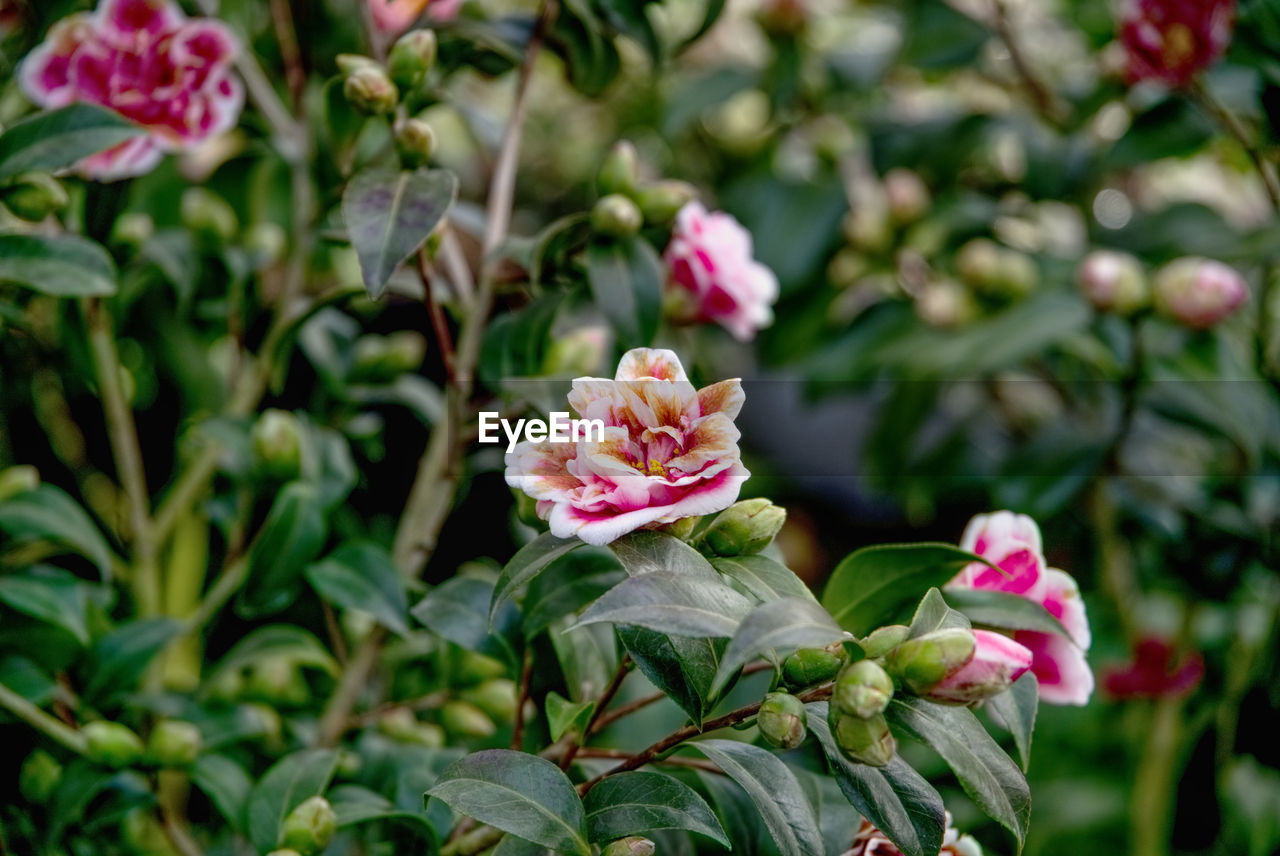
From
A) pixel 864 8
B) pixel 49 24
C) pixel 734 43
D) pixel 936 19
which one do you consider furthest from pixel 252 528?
pixel 734 43

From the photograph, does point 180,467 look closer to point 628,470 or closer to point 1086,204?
point 628,470

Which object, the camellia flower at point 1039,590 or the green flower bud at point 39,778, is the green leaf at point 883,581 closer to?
the camellia flower at point 1039,590

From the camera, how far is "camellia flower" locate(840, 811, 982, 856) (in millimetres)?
444

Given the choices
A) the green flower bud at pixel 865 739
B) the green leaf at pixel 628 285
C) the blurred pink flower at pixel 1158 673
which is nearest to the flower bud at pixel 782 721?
the green flower bud at pixel 865 739

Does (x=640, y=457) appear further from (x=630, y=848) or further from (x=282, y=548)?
(x=282, y=548)

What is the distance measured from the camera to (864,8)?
153 cm

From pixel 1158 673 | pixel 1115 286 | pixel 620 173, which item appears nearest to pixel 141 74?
pixel 620 173

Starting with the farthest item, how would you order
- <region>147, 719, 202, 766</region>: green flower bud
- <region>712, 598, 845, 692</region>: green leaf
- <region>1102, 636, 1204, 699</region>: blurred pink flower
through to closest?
<region>1102, 636, 1204, 699</region>: blurred pink flower → <region>147, 719, 202, 766</region>: green flower bud → <region>712, 598, 845, 692</region>: green leaf

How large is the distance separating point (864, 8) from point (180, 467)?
1.24 m

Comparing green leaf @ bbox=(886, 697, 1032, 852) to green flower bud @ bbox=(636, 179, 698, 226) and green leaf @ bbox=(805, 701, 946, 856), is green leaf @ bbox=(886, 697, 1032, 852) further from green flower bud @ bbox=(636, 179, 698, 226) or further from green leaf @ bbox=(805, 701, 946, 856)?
green flower bud @ bbox=(636, 179, 698, 226)

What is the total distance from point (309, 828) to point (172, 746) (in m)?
0.14

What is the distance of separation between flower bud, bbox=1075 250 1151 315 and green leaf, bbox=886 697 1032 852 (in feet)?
2.07

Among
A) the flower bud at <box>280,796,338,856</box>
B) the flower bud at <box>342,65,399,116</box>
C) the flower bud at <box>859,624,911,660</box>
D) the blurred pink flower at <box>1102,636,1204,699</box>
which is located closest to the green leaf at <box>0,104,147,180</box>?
the flower bud at <box>342,65,399,116</box>

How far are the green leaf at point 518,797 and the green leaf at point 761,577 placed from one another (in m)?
0.11
